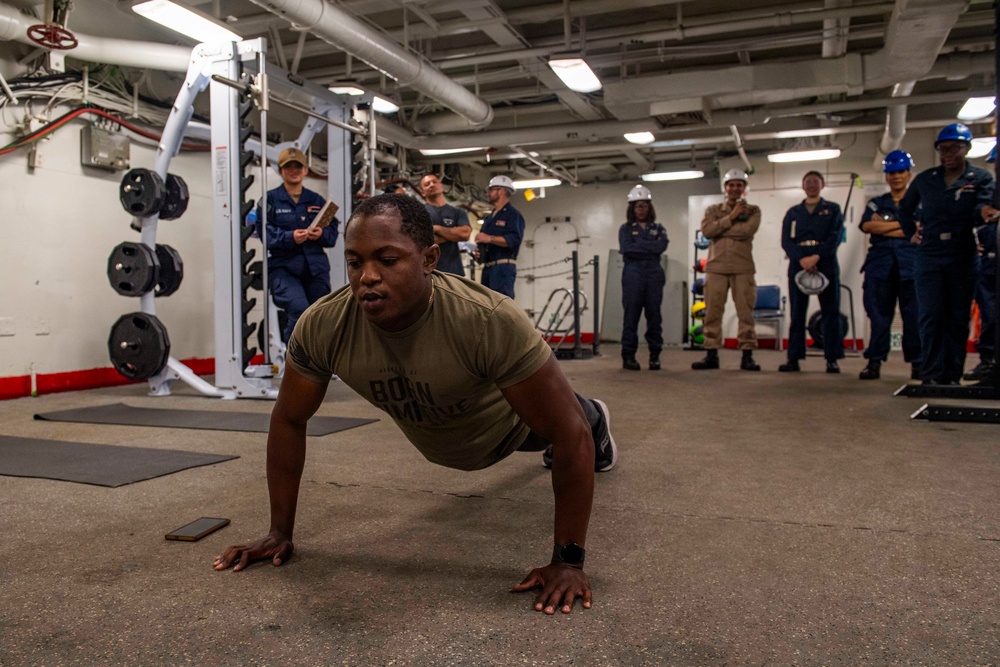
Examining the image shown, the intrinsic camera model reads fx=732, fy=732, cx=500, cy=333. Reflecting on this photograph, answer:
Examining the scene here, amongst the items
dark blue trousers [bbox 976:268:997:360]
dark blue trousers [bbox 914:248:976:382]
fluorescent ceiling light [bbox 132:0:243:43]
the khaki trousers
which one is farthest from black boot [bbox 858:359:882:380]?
Result: fluorescent ceiling light [bbox 132:0:243:43]

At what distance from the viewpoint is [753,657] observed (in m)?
1.25

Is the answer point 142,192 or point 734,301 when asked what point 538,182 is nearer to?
point 734,301

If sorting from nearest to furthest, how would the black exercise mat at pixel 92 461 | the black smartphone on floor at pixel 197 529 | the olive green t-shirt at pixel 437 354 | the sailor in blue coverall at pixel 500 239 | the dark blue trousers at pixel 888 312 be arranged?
the olive green t-shirt at pixel 437 354 < the black smartphone on floor at pixel 197 529 < the black exercise mat at pixel 92 461 < the dark blue trousers at pixel 888 312 < the sailor in blue coverall at pixel 500 239

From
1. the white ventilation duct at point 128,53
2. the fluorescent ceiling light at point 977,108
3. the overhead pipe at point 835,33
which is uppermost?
the overhead pipe at point 835,33

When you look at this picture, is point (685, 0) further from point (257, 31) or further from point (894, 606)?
point (894, 606)

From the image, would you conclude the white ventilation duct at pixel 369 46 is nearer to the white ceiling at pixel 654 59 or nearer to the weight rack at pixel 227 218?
the white ceiling at pixel 654 59

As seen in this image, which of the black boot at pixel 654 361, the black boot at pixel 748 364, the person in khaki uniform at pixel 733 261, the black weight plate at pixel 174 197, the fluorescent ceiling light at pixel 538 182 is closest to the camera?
the black weight plate at pixel 174 197

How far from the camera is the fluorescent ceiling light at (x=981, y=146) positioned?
9.08m

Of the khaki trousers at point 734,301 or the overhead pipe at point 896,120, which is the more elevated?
the overhead pipe at point 896,120

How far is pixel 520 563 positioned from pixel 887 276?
17.8ft

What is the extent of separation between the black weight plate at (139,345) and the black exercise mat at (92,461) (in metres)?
1.67

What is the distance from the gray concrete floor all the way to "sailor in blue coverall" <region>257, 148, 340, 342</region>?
207cm

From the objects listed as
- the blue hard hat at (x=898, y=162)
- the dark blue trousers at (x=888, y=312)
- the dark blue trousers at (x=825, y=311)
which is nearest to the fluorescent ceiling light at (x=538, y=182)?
the dark blue trousers at (x=825, y=311)

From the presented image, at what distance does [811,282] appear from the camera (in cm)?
621
